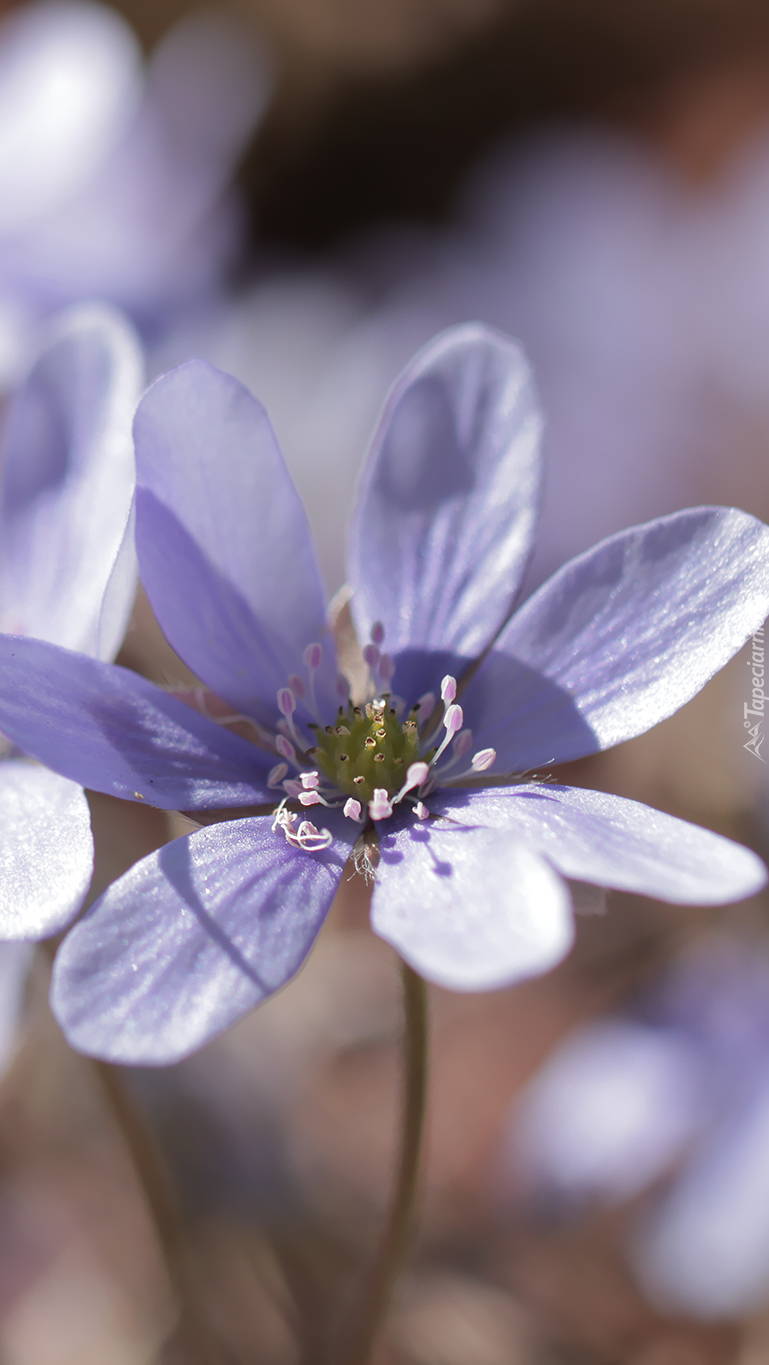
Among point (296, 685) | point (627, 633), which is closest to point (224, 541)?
point (296, 685)

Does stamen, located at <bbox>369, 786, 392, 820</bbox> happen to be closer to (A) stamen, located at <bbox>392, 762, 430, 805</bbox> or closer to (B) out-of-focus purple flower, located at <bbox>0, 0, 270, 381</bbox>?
(A) stamen, located at <bbox>392, 762, 430, 805</bbox>

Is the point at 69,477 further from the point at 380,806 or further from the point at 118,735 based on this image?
the point at 380,806

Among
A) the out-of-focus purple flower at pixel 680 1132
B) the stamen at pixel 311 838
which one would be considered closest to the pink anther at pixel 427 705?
the stamen at pixel 311 838

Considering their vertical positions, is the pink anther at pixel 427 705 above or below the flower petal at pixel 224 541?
below

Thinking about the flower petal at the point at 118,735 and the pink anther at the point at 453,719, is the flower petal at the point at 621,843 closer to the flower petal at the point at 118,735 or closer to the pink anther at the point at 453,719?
the pink anther at the point at 453,719

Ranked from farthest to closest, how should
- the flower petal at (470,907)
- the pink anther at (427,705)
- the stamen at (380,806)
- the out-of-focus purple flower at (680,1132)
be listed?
1. the out-of-focus purple flower at (680,1132)
2. the pink anther at (427,705)
3. the stamen at (380,806)
4. the flower petal at (470,907)

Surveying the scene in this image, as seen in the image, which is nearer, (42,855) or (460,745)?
(42,855)

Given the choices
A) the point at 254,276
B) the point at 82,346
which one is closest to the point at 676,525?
the point at 82,346
